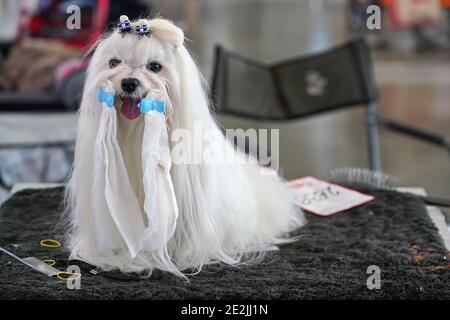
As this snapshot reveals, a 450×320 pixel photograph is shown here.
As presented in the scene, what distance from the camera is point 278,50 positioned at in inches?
238

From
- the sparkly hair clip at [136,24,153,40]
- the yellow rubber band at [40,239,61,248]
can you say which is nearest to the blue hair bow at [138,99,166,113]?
the sparkly hair clip at [136,24,153,40]

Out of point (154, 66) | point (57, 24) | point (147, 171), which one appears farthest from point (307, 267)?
point (57, 24)

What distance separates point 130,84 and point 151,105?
5cm

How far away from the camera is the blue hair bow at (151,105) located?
1.18m

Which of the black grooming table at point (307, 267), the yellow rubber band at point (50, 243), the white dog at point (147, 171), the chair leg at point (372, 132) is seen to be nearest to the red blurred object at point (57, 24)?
the chair leg at point (372, 132)

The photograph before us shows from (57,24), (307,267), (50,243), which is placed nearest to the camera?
(307,267)

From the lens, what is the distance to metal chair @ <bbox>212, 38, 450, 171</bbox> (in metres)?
2.77

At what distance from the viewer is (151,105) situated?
46.6 inches

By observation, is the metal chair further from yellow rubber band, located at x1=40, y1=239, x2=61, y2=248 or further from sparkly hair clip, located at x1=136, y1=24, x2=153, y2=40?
sparkly hair clip, located at x1=136, y1=24, x2=153, y2=40

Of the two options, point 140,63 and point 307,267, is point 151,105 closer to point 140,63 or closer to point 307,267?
point 140,63

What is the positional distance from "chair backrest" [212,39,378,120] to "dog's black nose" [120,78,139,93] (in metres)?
1.55

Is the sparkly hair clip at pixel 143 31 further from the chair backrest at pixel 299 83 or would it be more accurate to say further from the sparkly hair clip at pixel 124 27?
the chair backrest at pixel 299 83
